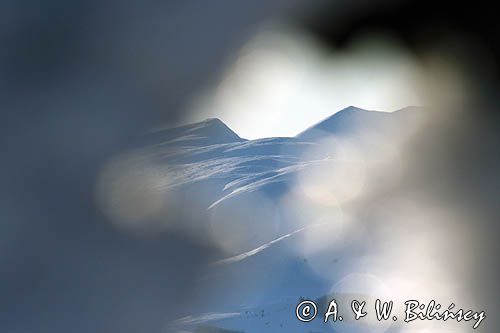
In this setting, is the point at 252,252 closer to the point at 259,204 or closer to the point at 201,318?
the point at 259,204

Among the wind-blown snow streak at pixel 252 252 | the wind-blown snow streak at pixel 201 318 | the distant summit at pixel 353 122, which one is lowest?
the wind-blown snow streak at pixel 201 318

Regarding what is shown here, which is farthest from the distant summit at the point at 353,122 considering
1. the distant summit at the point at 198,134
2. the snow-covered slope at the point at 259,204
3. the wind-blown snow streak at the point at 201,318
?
the wind-blown snow streak at the point at 201,318

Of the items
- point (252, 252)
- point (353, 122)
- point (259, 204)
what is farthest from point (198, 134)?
point (353, 122)

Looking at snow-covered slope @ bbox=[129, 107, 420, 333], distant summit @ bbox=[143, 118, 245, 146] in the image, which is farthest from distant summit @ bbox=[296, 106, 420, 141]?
distant summit @ bbox=[143, 118, 245, 146]

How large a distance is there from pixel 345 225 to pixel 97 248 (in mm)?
940

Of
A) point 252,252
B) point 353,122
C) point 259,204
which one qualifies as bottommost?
point 252,252

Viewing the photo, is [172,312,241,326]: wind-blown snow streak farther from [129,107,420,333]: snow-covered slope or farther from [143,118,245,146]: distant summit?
[143,118,245,146]: distant summit

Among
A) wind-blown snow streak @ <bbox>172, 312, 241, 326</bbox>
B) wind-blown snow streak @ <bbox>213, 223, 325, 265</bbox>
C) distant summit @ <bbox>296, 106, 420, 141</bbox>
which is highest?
distant summit @ <bbox>296, 106, 420, 141</bbox>

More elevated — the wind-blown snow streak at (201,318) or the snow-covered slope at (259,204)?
the snow-covered slope at (259,204)

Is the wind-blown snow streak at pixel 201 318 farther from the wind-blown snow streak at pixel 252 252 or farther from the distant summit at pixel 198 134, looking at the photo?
the distant summit at pixel 198 134

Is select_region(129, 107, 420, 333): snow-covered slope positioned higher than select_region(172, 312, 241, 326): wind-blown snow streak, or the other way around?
select_region(129, 107, 420, 333): snow-covered slope

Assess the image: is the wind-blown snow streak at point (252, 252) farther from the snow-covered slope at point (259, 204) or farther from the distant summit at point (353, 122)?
the distant summit at point (353, 122)

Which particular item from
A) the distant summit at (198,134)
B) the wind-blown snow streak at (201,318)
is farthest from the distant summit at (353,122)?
the wind-blown snow streak at (201,318)

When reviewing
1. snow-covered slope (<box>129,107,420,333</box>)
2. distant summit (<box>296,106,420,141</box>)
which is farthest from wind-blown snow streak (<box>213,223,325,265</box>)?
distant summit (<box>296,106,420,141</box>)
